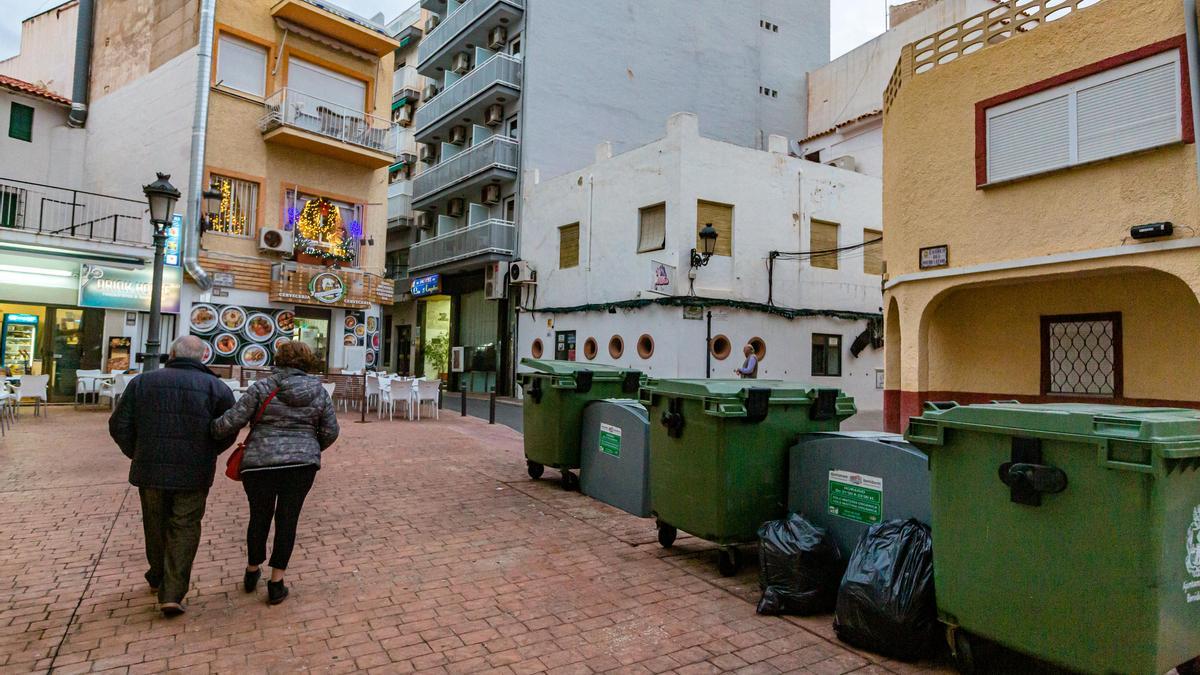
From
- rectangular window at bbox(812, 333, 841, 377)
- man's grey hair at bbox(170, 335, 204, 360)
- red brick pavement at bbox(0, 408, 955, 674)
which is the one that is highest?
rectangular window at bbox(812, 333, 841, 377)

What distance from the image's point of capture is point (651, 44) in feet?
83.0

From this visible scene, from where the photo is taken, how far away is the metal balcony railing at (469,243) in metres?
23.4

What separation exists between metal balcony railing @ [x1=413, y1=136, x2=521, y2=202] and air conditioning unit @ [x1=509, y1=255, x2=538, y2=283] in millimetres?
3678

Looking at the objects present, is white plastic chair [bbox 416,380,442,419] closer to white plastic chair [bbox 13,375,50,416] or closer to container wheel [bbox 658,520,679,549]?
white plastic chair [bbox 13,375,50,416]

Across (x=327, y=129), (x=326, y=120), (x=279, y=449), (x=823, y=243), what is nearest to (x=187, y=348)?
(x=279, y=449)

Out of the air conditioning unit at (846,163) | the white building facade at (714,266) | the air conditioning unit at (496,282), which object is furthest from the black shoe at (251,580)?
the air conditioning unit at (846,163)

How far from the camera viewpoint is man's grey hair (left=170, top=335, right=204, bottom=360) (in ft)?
13.3

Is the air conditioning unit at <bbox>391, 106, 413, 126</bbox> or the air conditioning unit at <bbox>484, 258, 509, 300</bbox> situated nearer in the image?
the air conditioning unit at <bbox>484, 258, 509, 300</bbox>

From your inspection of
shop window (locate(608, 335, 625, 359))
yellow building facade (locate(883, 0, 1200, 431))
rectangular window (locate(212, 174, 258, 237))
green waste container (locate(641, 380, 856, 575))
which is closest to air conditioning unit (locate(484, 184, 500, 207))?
shop window (locate(608, 335, 625, 359))

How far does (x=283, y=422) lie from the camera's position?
4137mm

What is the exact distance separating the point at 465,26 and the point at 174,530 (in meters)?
26.0

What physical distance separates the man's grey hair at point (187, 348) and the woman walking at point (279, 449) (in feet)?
1.30

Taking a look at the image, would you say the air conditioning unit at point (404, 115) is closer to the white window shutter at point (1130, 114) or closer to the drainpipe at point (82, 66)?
the drainpipe at point (82, 66)

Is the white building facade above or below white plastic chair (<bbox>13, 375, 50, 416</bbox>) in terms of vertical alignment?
above
